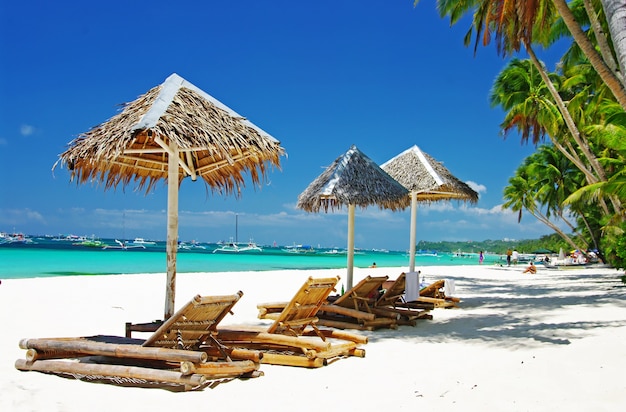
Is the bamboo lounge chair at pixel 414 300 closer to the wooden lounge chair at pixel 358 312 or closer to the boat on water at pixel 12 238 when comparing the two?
the wooden lounge chair at pixel 358 312

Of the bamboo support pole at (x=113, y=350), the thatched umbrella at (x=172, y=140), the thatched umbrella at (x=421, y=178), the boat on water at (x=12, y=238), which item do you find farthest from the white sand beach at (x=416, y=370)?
the boat on water at (x=12, y=238)

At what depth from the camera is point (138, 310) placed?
356 inches

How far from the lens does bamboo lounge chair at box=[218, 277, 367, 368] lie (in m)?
4.94

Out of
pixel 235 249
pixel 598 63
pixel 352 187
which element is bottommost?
pixel 235 249

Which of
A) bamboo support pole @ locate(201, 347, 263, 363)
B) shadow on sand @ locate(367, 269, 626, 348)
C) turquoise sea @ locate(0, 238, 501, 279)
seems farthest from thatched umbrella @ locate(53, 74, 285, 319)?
turquoise sea @ locate(0, 238, 501, 279)

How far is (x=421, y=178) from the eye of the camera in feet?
33.1

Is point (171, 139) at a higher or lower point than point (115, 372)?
higher

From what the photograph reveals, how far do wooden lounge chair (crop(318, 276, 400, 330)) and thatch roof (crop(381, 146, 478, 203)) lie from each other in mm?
2989

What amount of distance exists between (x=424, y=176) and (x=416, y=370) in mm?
5735

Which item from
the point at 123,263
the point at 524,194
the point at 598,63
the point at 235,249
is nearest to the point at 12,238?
the point at 235,249

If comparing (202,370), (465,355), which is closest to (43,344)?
(202,370)

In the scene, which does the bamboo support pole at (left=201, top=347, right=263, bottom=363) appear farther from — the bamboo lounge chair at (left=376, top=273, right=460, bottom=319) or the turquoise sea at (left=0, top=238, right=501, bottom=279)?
the turquoise sea at (left=0, top=238, right=501, bottom=279)

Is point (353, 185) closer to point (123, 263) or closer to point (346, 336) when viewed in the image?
point (346, 336)

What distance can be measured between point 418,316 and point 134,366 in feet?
15.8
